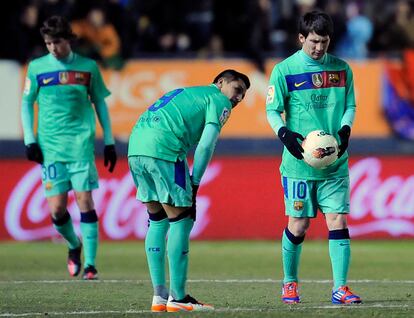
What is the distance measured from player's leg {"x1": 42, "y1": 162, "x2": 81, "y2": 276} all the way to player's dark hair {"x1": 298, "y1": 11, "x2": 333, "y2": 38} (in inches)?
146

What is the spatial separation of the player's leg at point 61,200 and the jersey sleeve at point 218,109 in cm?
394

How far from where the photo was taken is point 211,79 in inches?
787

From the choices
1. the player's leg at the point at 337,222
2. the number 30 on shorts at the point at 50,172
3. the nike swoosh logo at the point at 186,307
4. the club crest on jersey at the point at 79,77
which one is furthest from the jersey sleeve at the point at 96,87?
the nike swoosh logo at the point at 186,307

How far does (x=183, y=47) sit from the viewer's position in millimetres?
20203

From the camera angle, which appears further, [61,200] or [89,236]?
[61,200]

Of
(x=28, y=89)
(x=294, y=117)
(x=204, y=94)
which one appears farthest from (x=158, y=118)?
(x=28, y=89)

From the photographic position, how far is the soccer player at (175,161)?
28.2 ft

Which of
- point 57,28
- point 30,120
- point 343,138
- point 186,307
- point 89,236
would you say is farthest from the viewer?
point 30,120

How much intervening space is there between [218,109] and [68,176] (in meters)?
4.01

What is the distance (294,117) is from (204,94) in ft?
4.23

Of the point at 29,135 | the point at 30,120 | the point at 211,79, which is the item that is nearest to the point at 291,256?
the point at 29,135

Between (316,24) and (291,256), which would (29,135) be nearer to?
(291,256)

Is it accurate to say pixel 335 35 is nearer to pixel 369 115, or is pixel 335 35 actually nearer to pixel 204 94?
pixel 369 115

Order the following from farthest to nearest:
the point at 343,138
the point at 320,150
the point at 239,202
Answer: the point at 239,202 < the point at 343,138 < the point at 320,150
